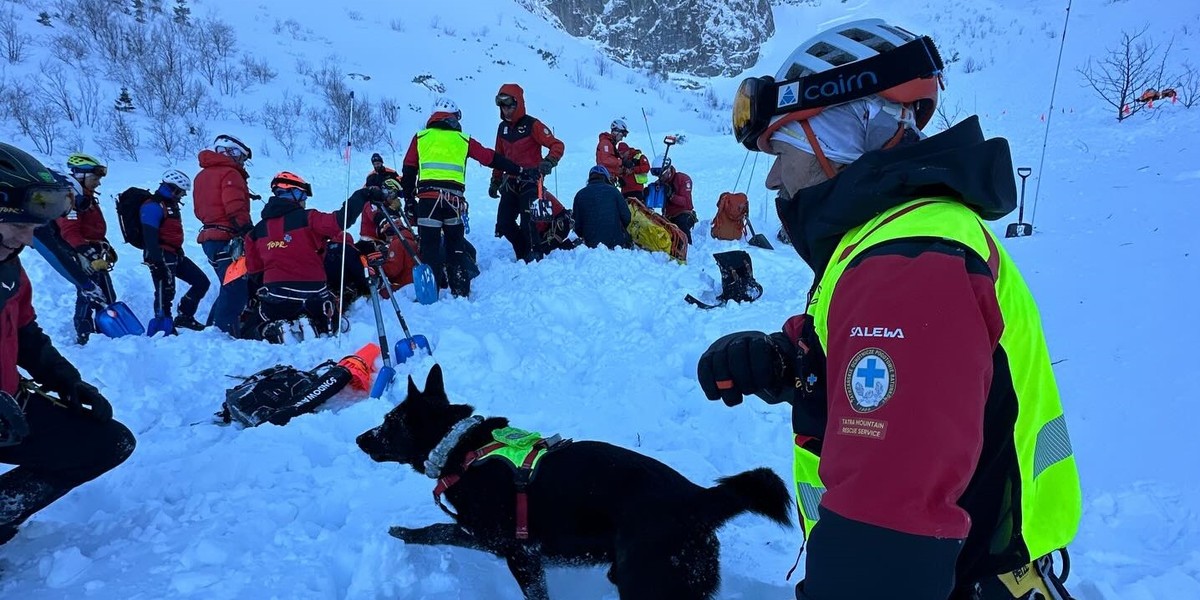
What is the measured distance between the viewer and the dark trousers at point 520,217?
27.5 ft

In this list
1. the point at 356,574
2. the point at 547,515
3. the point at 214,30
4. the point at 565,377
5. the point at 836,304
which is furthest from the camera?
the point at 214,30

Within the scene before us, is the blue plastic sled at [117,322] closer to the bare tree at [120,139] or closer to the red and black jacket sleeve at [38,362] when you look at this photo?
the red and black jacket sleeve at [38,362]

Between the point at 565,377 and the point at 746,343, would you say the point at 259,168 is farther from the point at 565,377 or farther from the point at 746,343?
the point at 746,343

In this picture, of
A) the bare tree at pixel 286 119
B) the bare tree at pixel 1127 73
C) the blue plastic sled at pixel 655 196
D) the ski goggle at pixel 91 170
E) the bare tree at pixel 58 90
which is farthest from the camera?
the bare tree at pixel 286 119

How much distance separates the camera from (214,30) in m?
21.6

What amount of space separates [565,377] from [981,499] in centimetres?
406

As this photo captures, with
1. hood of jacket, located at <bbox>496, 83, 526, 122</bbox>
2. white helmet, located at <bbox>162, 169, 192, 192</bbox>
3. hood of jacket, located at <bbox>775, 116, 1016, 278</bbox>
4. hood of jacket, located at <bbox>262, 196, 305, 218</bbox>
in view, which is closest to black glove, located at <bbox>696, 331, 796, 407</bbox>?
hood of jacket, located at <bbox>775, 116, 1016, 278</bbox>

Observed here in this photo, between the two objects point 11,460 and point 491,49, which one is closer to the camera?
point 11,460

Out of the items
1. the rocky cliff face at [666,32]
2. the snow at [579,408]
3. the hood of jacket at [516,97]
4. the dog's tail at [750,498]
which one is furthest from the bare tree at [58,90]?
the rocky cliff face at [666,32]

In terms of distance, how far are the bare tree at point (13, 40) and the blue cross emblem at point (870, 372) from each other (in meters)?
22.8

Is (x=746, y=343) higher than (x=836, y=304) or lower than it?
lower

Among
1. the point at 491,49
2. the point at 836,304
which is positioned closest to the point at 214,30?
the point at 491,49

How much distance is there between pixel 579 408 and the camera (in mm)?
4410

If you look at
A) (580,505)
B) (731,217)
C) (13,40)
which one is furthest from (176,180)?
Result: (13,40)
